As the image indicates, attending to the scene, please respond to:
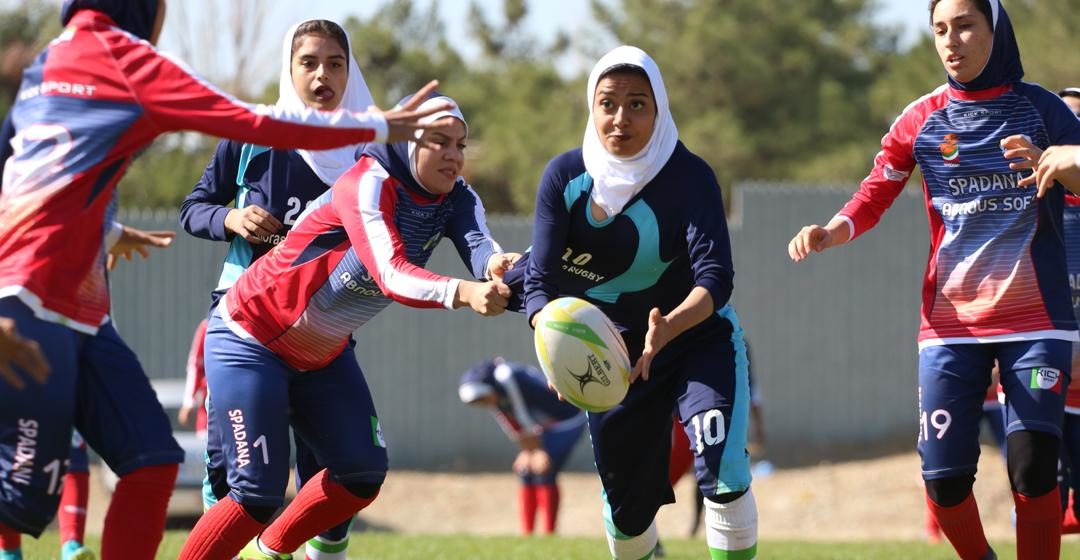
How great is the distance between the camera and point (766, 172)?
32.7 meters

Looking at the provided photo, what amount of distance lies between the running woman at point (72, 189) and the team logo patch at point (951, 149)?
9.79ft

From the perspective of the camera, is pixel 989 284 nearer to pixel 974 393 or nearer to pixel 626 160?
pixel 974 393

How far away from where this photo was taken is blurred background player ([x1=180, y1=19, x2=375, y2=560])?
716cm

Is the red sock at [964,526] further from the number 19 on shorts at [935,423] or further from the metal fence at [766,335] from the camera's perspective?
the metal fence at [766,335]

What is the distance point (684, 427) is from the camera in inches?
243

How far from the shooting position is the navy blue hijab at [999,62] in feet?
21.8

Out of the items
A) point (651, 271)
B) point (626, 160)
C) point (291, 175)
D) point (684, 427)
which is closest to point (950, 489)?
point (684, 427)

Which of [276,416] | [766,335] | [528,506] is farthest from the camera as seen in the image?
[766,335]

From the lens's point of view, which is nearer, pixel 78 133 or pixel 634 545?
pixel 78 133

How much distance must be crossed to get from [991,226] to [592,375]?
6.86 ft

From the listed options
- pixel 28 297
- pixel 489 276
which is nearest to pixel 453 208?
pixel 489 276

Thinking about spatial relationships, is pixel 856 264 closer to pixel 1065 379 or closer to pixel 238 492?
pixel 1065 379

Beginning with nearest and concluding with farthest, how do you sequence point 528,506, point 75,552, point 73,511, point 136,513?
1. point 136,513
2. point 75,552
3. point 73,511
4. point 528,506

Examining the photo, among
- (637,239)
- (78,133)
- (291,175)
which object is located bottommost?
(637,239)
